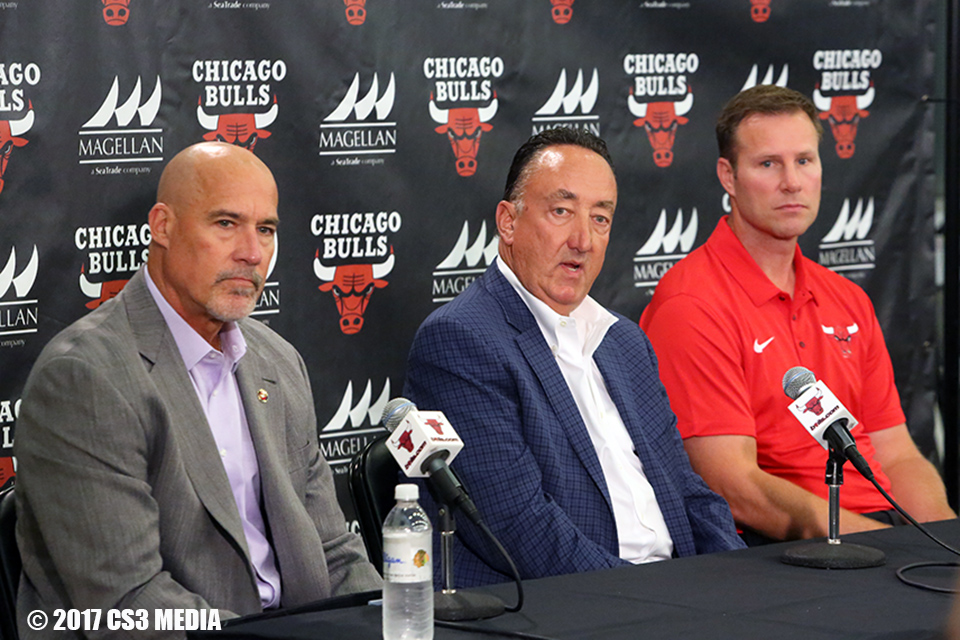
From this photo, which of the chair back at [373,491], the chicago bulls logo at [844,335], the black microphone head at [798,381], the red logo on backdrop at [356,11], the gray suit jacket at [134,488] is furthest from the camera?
the chicago bulls logo at [844,335]

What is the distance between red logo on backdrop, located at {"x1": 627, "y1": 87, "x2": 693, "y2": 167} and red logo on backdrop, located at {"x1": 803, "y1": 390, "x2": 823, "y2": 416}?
A: 71.3 inches

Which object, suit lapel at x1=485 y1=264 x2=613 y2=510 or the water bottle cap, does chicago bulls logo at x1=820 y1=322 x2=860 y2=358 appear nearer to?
suit lapel at x1=485 y1=264 x2=613 y2=510

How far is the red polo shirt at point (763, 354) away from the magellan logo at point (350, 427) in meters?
0.83

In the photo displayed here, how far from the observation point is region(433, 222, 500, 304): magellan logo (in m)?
3.49

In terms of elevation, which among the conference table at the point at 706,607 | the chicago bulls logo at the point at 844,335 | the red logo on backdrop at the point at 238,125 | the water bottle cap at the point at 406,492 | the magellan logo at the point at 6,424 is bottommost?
the conference table at the point at 706,607

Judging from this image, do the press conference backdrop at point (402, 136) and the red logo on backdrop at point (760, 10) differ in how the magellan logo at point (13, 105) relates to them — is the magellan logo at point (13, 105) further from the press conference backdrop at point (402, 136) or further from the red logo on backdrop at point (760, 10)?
the red logo on backdrop at point (760, 10)

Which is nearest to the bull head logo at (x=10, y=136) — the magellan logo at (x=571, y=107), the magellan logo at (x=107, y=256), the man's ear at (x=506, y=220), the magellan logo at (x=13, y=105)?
the magellan logo at (x=13, y=105)

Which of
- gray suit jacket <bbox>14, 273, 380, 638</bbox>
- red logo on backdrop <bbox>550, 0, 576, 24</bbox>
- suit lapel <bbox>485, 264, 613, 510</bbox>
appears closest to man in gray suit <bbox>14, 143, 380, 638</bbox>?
gray suit jacket <bbox>14, 273, 380, 638</bbox>

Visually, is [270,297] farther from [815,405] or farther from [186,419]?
[815,405]

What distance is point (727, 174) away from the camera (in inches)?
138

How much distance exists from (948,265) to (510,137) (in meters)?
1.87

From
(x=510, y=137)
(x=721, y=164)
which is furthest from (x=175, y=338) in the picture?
(x=721, y=164)

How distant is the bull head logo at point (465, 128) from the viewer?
3480 mm

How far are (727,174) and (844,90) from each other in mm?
1022
